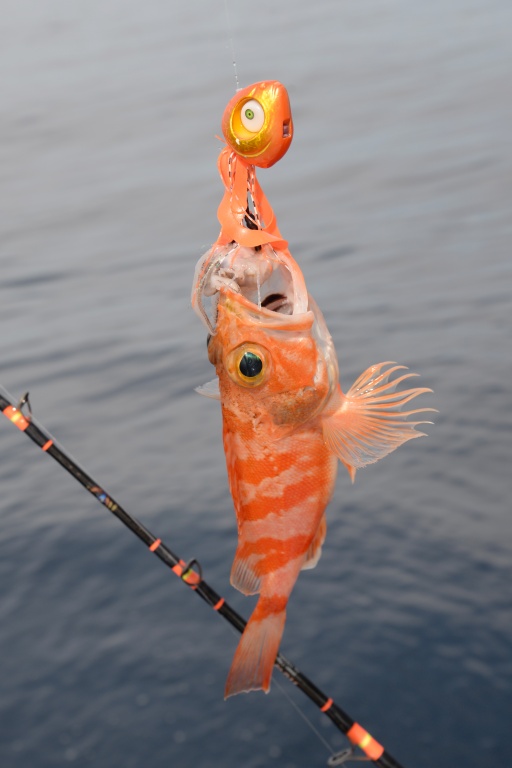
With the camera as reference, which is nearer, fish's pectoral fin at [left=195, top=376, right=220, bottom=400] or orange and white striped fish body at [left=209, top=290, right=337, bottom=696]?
orange and white striped fish body at [left=209, top=290, right=337, bottom=696]

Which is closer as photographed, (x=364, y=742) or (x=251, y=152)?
(x=251, y=152)

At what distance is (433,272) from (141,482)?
6668 mm

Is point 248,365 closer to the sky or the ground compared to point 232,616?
closer to the sky

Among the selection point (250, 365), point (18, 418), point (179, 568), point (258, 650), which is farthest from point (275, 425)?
point (18, 418)

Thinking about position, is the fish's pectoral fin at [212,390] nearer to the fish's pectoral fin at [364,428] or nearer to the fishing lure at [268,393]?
the fishing lure at [268,393]

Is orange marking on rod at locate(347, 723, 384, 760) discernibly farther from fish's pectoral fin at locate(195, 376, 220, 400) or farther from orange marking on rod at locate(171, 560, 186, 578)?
fish's pectoral fin at locate(195, 376, 220, 400)

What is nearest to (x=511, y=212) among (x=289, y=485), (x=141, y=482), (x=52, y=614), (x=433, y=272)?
(x=433, y=272)

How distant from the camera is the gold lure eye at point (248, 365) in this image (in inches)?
172

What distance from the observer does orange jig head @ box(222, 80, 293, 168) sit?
4051 mm

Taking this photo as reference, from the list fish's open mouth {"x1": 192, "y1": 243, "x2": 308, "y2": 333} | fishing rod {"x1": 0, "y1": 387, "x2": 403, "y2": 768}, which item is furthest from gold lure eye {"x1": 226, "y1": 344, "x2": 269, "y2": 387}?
fishing rod {"x1": 0, "y1": 387, "x2": 403, "y2": 768}

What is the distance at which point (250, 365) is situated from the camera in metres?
4.38

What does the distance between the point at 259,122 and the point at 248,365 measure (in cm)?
88

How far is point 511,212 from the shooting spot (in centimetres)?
1967

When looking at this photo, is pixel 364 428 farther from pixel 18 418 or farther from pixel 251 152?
pixel 18 418
